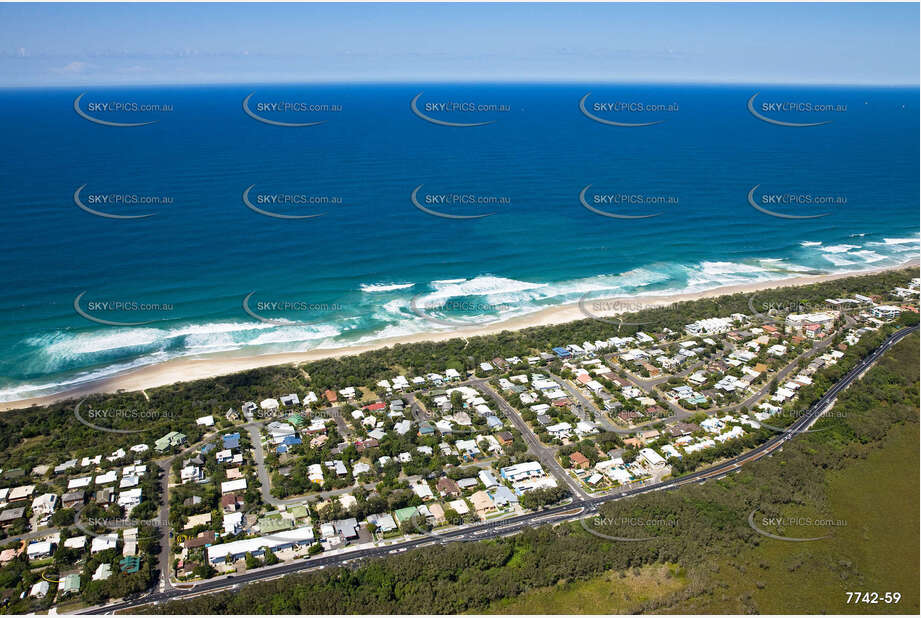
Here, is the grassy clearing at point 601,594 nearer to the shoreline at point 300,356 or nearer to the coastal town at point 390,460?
the coastal town at point 390,460

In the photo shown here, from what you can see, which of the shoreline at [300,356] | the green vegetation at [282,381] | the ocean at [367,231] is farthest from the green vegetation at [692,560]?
the ocean at [367,231]

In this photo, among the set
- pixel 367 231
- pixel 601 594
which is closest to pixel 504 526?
pixel 601 594

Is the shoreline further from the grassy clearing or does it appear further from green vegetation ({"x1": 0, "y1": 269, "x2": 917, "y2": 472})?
the grassy clearing

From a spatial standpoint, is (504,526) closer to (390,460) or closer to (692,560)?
(390,460)

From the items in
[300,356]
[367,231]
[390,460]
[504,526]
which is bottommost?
[300,356]

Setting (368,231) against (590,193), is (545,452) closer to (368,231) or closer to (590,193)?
(368,231)

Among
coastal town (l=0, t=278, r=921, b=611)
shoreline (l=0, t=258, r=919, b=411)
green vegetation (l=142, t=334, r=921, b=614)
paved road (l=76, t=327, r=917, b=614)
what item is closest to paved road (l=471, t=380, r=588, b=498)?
coastal town (l=0, t=278, r=921, b=611)

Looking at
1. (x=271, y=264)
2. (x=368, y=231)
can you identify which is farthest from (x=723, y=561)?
(x=368, y=231)
